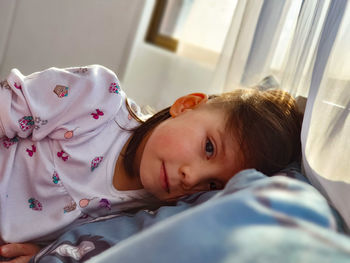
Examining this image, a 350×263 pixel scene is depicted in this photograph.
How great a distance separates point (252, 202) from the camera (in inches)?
14.9

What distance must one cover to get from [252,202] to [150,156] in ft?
1.68

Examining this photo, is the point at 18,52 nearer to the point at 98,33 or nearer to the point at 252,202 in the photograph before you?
the point at 98,33

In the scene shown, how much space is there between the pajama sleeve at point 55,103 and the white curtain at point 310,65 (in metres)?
0.44

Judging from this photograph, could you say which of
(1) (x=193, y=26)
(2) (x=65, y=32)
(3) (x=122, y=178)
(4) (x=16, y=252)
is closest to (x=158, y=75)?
(1) (x=193, y=26)

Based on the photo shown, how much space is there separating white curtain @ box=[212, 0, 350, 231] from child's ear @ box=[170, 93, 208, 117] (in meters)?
0.23

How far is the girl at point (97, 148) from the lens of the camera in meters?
0.82

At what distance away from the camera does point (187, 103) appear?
1.01 m

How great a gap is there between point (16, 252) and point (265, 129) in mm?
537

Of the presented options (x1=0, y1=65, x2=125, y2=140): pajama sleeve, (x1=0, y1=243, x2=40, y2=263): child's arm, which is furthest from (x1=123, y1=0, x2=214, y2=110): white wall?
(x1=0, y1=243, x2=40, y2=263): child's arm

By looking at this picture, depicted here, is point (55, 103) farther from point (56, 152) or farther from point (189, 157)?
point (189, 157)

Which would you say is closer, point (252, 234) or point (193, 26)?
point (252, 234)

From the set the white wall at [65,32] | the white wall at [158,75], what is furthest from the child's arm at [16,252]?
the white wall at [158,75]

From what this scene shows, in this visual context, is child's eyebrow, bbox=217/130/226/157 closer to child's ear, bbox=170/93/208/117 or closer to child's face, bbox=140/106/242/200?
child's face, bbox=140/106/242/200

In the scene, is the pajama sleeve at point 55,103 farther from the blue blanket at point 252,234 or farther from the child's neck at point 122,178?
the blue blanket at point 252,234
